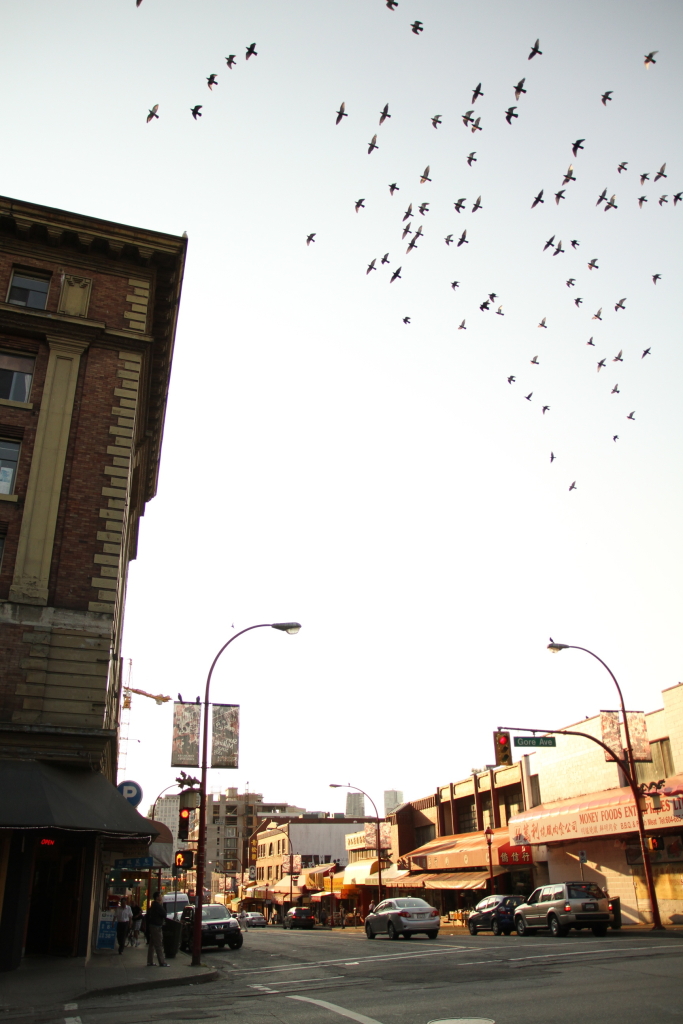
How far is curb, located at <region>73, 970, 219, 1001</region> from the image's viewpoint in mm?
14523

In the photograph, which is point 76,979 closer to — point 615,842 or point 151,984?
point 151,984

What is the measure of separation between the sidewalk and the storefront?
18.3 m

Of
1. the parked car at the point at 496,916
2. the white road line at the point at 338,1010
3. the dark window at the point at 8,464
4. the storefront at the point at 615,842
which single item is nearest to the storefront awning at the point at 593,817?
the storefront at the point at 615,842

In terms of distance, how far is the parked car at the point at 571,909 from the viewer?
26.1m

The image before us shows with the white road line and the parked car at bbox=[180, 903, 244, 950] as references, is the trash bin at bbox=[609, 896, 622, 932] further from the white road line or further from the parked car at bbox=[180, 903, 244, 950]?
the white road line

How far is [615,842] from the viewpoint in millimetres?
36000

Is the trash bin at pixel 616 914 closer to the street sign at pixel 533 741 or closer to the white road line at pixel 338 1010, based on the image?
the street sign at pixel 533 741

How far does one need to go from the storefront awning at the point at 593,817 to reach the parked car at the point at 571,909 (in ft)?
15.4

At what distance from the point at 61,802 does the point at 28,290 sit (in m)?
15.5

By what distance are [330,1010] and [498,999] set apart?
243 centimetres

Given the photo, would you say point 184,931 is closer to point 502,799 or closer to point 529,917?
point 529,917

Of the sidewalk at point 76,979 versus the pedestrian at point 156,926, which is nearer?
the sidewalk at point 76,979

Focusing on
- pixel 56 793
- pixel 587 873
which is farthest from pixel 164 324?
pixel 587 873

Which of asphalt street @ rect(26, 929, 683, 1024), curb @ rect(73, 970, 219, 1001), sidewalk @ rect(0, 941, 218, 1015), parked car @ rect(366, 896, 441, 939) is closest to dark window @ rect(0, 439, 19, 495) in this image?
sidewalk @ rect(0, 941, 218, 1015)
